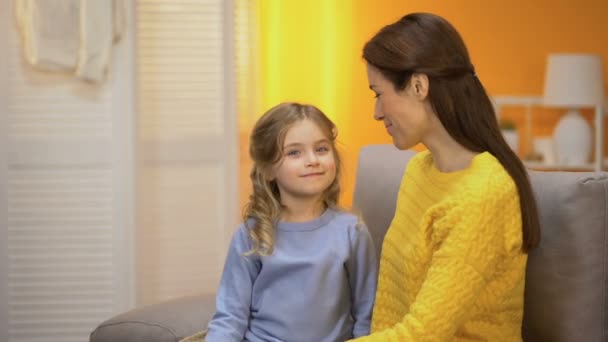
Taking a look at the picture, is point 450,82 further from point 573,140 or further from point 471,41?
point 471,41

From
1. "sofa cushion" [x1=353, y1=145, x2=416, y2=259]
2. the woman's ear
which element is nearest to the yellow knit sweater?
the woman's ear

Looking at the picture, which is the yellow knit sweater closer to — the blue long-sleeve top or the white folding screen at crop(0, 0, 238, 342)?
the blue long-sleeve top

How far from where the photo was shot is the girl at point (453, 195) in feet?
4.87

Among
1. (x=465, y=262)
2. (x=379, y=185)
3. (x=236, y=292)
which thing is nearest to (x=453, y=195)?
(x=465, y=262)

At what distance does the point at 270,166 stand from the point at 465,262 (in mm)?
561

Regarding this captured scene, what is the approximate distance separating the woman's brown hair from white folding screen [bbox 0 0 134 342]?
2241 mm

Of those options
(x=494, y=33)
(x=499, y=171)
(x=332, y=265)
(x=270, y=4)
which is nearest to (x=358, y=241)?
(x=332, y=265)

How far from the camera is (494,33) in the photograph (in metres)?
5.31

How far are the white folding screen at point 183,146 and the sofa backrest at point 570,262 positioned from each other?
236 centimetres

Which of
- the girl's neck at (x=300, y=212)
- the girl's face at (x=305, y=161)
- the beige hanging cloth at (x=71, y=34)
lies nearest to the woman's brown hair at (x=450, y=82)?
the girl's face at (x=305, y=161)

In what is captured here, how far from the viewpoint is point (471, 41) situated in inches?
209

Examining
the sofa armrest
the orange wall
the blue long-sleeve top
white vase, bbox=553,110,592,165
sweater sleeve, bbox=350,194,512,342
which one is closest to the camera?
sweater sleeve, bbox=350,194,512,342

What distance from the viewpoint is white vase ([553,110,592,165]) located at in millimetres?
4918

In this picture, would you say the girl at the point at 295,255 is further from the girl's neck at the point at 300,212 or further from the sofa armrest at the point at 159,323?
the sofa armrest at the point at 159,323
